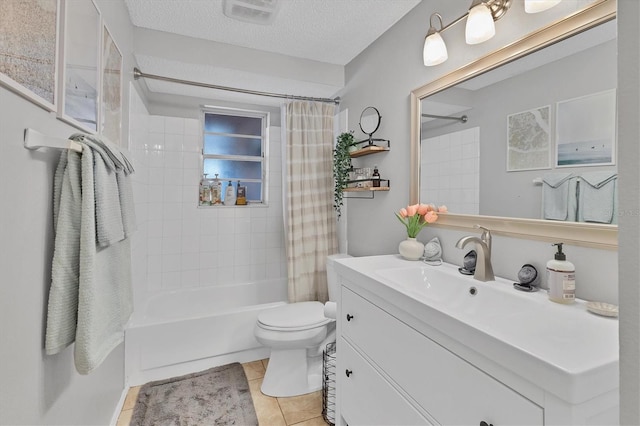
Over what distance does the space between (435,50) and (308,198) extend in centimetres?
145

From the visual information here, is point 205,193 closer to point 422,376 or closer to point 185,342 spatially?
point 185,342

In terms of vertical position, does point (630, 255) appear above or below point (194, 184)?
below

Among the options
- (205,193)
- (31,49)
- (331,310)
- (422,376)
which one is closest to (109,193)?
(31,49)

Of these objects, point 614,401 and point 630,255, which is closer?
point 630,255

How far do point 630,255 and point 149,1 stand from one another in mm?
2313

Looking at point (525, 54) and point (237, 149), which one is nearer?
point (525, 54)

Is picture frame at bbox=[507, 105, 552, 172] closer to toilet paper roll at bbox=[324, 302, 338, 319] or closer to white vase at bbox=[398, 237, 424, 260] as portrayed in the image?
white vase at bbox=[398, 237, 424, 260]

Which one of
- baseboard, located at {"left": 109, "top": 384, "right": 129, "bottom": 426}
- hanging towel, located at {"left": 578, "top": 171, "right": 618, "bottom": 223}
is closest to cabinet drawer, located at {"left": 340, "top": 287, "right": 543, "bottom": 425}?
hanging towel, located at {"left": 578, "top": 171, "right": 618, "bottom": 223}

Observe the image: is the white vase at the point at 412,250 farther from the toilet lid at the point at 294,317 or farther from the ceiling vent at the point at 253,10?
the ceiling vent at the point at 253,10

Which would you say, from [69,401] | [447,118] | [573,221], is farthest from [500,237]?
[69,401]

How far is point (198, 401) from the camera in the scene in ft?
5.87

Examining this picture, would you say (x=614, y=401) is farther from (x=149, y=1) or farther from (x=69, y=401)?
(x=149, y=1)

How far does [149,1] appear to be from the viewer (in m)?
1.72

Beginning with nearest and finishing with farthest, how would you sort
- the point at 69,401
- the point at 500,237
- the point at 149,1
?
the point at 69,401 < the point at 500,237 < the point at 149,1
